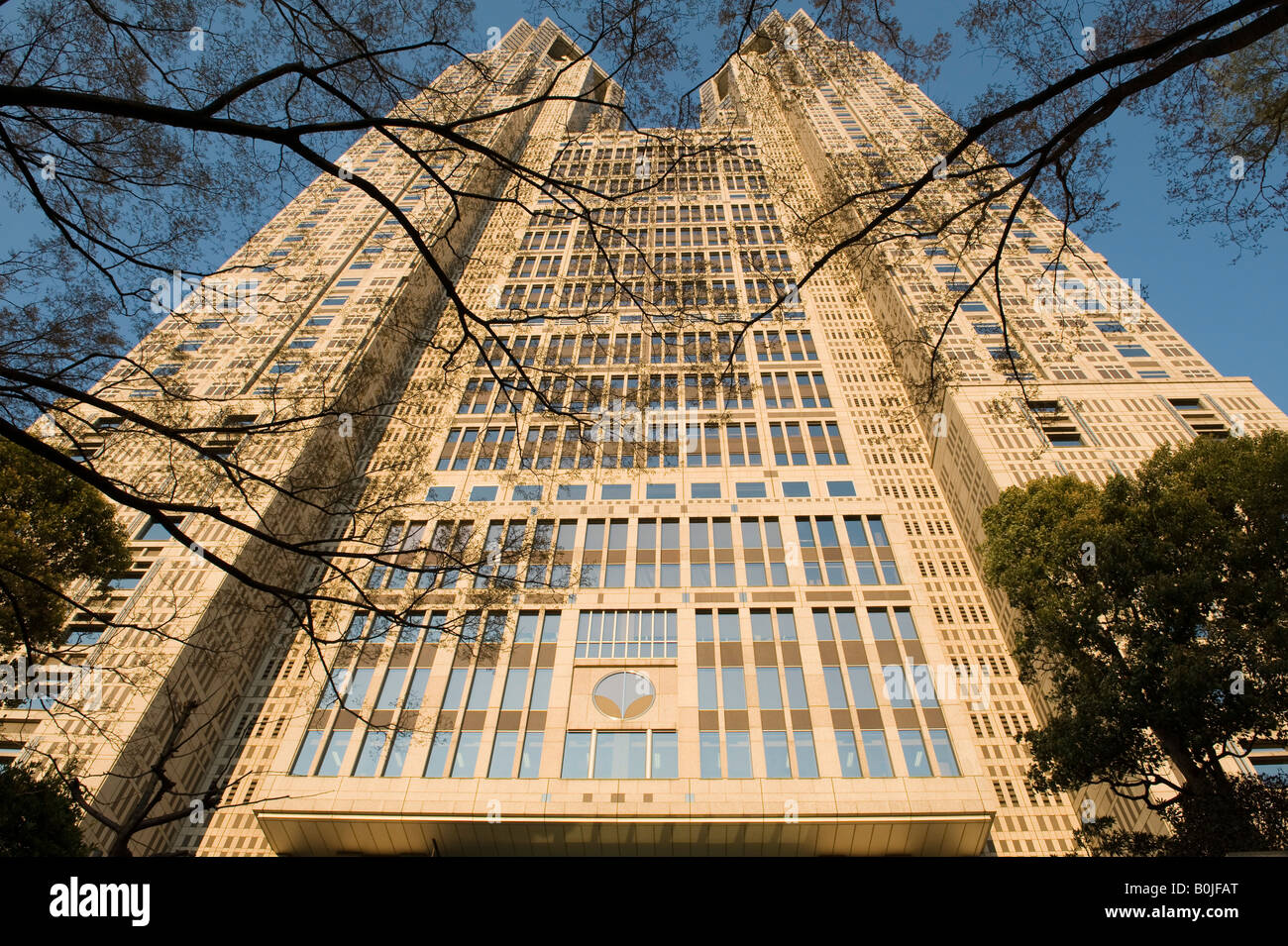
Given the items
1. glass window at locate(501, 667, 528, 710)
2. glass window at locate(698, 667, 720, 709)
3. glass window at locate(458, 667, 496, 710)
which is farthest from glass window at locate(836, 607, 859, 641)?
glass window at locate(458, 667, 496, 710)

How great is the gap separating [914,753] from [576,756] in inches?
430

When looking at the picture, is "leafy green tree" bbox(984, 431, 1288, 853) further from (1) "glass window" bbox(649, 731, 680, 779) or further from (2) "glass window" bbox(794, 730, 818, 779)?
(1) "glass window" bbox(649, 731, 680, 779)

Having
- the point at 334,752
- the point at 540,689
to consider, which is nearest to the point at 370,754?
the point at 334,752

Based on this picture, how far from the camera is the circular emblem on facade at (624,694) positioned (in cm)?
2248

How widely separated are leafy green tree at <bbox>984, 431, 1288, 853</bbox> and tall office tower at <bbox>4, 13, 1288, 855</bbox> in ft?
9.56

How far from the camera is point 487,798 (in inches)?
791

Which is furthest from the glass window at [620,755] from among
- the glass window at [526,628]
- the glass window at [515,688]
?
the glass window at [526,628]

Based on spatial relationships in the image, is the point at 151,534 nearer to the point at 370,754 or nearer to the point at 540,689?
the point at 370,754

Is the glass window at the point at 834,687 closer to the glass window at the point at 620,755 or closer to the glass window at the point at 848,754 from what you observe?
the glass window at the point at 848,754

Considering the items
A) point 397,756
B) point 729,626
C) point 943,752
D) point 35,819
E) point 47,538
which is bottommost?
point 35,819

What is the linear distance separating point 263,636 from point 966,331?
123ft

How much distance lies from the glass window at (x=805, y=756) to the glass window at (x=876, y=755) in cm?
165

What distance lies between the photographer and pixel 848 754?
2106cm
